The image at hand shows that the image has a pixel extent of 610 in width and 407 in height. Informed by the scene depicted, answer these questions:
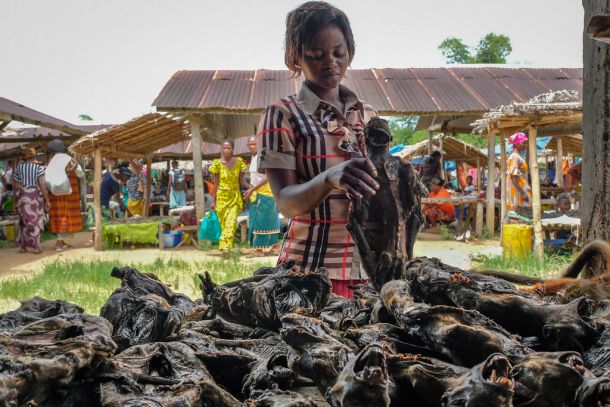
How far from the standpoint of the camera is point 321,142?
1857mm

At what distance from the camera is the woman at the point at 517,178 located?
9.20 metres

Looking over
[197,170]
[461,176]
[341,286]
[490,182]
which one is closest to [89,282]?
[197,170]

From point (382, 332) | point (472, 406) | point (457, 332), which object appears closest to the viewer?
point (472, 406)

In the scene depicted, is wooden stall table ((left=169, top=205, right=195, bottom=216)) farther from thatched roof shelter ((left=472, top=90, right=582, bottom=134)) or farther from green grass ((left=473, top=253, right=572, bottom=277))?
green grass ((left=473, top=253, right=572, bottom=277))

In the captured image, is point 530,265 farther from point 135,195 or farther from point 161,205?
point 135,195

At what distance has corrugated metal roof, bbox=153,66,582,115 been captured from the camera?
32.1 ft

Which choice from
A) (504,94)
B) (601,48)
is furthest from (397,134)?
(601,48)

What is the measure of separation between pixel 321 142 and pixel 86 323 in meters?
1.08

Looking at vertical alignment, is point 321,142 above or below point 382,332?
above

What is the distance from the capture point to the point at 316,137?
1.86m

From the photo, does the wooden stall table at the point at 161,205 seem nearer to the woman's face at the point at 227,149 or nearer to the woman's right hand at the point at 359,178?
the woman's face at the point at 227,149

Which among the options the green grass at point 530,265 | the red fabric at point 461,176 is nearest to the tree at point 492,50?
the red fabric at point 461,176

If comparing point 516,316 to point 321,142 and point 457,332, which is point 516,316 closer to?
point 457,332

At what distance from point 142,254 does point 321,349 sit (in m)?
9.57
